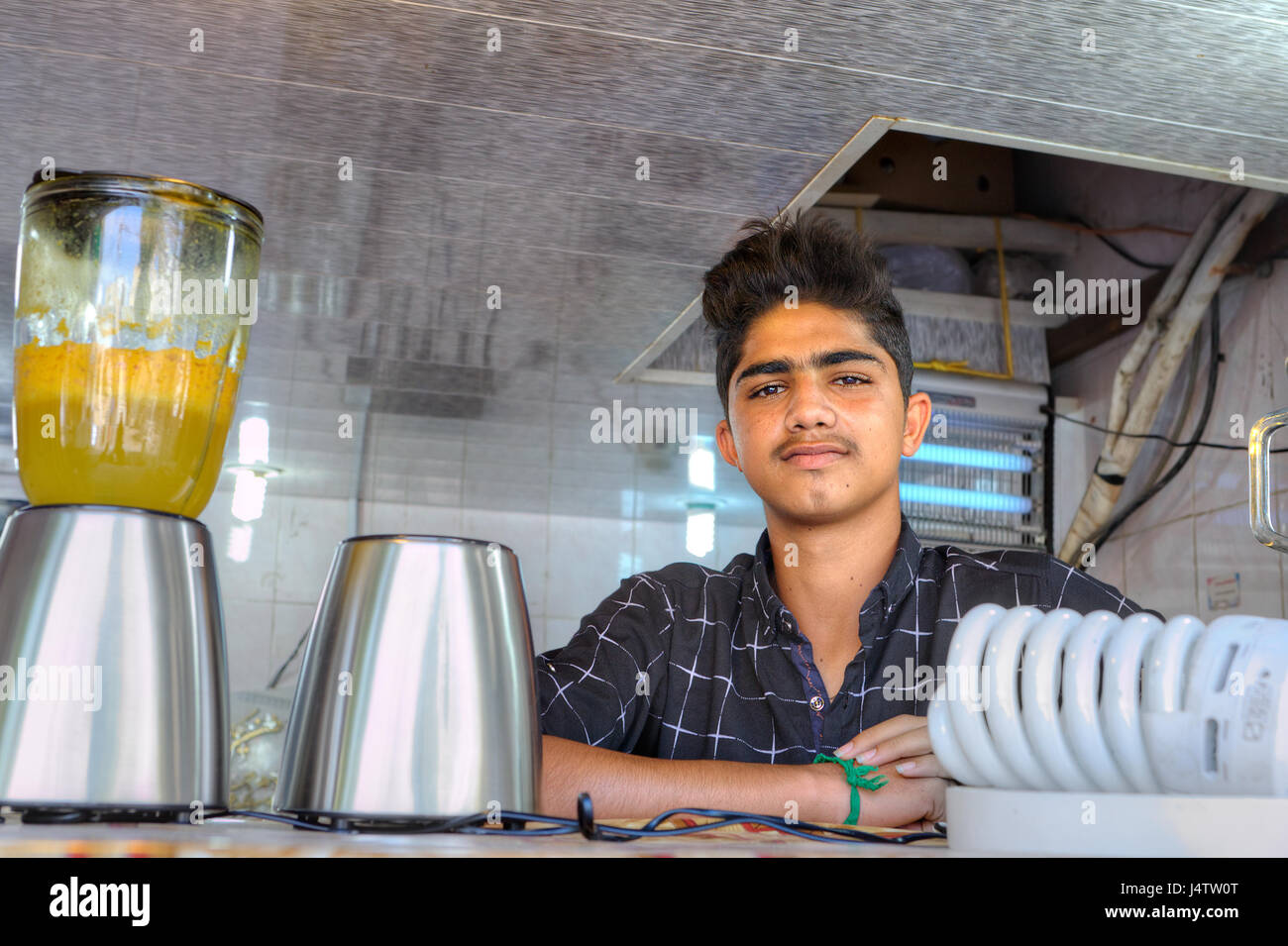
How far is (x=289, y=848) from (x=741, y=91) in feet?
2.33

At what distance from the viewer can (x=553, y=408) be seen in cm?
186

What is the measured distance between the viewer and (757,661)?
1.38 metres

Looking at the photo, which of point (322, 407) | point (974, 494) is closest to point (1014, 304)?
point (974, 494)

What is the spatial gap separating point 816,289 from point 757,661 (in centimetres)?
47

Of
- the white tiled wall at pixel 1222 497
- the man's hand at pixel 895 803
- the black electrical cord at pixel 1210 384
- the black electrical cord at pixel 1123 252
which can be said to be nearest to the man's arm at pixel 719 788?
the man's hand at pixel 895 803

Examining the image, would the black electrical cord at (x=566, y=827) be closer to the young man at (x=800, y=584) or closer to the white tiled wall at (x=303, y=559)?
the young man at (x=800, y=584)

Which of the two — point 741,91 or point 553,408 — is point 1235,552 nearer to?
point 553,408

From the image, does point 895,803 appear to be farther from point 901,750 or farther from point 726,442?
point 726,442

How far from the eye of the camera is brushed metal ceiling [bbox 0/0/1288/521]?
0.82 metres

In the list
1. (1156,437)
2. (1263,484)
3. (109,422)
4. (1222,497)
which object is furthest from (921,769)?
(1156,437)

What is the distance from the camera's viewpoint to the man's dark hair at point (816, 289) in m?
1.39

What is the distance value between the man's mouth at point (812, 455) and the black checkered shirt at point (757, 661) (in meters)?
0.17

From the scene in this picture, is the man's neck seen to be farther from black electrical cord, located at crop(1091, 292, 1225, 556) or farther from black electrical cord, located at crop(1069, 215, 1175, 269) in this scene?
black electrical cord, located at crop(1069, 215, 1175, 269)

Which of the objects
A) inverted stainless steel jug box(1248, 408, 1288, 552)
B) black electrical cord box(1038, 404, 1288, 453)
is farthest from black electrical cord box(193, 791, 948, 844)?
black electrical cord box(1038, 404, 1288, 453)
